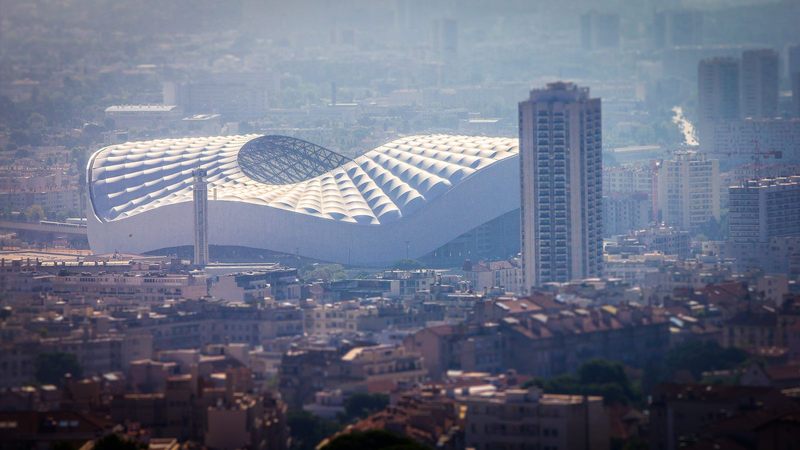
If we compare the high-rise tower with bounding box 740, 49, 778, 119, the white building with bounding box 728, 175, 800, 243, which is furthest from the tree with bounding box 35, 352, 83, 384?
the high-rise tower with bounding box 740, 49, 778, 119

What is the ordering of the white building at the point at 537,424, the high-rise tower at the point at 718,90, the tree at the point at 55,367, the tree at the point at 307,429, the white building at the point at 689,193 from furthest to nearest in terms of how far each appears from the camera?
1. the high-rise tower at the point at 718,90
2. the white building at the point at 689,193
3. the tree at the point at 55,367
4. the tree at the point at 307,429
5. the white building at the point at 537,424

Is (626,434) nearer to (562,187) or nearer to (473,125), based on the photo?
(562,187)

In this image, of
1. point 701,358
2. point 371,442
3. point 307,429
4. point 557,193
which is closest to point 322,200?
point 557,193

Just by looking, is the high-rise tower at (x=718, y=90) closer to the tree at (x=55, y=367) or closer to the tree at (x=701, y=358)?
the tree at (x=701, y=358)

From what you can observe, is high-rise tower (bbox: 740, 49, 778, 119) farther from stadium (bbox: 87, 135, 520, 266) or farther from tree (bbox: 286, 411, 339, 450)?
tree (bbox: 286, 411, 339, 450)

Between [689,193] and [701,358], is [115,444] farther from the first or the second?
[689,193]

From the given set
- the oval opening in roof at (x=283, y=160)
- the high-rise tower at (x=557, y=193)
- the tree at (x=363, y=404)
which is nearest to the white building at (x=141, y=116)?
the oval opening in roof at (x=283, y=160)
